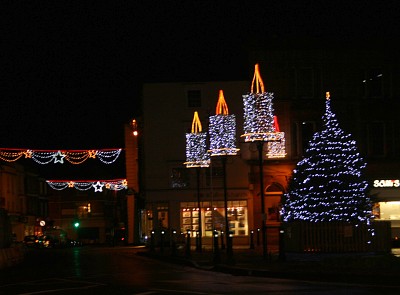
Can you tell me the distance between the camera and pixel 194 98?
4772cm

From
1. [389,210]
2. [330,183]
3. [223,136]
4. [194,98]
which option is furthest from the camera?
[194,98]

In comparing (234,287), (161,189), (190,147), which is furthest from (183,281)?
(161,189)

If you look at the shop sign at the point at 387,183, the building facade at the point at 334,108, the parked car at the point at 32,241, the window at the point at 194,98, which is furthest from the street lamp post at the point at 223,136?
the parked car at the point at 32,241

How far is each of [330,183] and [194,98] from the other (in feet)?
64.0

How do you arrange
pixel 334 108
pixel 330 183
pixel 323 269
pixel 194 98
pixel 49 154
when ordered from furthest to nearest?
pixel 49 154 < pixel 194 98 < pixel 334 108 < pixel 330 183 < pixel 323 269

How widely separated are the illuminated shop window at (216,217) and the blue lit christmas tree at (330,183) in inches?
644

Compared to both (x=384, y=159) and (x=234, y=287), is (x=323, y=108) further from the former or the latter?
(x=234, y=287)

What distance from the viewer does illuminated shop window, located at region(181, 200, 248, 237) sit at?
4666 centimetres

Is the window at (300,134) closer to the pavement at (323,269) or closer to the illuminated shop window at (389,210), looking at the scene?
the illuminated shop window at (389,210)

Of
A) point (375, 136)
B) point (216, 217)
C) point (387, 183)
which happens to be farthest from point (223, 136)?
point (216, 217)

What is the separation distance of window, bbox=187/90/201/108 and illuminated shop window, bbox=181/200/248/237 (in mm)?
6211

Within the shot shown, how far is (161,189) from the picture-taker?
47.7m

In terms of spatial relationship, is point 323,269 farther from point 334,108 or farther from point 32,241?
point 32,241

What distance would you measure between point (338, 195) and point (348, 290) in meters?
13.8
